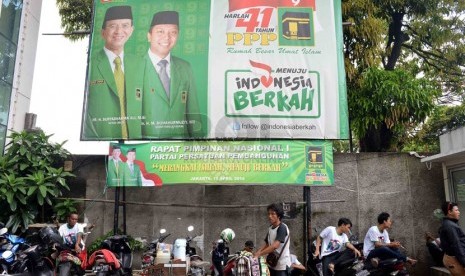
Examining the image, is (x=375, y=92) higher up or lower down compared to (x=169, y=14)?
lower down

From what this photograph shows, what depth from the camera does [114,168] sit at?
27.1 feet

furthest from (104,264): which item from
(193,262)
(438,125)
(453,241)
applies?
(438,125)

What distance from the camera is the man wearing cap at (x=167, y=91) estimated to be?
8.43m

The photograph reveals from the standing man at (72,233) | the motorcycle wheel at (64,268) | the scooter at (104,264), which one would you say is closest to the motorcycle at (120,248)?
the motorcycle wheel at (64,268)

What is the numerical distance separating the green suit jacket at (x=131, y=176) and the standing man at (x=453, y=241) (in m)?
5.30

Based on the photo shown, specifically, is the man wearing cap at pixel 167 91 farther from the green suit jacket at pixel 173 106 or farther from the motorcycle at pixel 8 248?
the motorcycle at pixel 8 248

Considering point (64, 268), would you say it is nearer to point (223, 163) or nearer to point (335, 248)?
point (223, 163)

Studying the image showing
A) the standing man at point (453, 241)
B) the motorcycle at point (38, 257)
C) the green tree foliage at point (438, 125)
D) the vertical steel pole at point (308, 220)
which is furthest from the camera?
the green tree foliage at point (438, 125)

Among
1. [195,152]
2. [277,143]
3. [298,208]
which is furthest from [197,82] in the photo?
[298,208]

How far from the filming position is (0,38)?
9844mm

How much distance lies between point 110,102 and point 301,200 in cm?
446

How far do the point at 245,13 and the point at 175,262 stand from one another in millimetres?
5193

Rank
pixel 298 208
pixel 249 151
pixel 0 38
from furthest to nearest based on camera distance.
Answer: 1. pixel 0 38
2. pixel 298 208
3. pixel 249 151

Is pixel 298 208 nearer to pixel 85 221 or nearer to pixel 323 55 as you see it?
pixel 323 55
